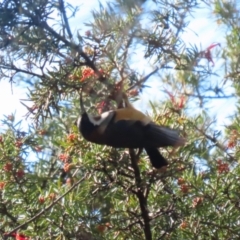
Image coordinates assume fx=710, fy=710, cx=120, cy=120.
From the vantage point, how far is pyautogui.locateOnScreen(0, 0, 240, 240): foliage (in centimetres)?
143

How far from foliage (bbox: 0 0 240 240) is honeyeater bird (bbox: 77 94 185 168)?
0.08ft

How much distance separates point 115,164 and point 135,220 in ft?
0.49

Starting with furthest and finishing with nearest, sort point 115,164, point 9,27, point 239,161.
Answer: point 239,161
point 115,164
point 9,27

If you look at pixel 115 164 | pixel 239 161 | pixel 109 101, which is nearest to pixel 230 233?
pixel 239 161

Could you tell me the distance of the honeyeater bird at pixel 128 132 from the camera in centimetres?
156

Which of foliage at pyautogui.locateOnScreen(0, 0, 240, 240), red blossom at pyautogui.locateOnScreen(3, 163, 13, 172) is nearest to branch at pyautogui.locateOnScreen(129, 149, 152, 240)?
foliage at pyautogui.locateOnScreen(0, 0, 240, 240)

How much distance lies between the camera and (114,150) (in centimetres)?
159

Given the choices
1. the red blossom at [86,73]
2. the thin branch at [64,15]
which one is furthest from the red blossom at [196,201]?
the thin branch at [64,15]

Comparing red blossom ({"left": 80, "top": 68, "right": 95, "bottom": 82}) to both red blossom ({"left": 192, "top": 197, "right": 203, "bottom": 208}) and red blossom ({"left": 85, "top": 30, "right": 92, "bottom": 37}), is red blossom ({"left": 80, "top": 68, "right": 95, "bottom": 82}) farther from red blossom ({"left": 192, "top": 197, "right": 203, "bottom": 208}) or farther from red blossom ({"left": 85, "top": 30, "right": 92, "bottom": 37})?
red blossom ({"left": 192, "top": 197, "right": 203, "bottom": 208})

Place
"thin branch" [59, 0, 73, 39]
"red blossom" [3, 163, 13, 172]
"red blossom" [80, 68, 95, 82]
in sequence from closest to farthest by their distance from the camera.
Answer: "thin branch" [59, 0, 73, 39] < "red blossom" [80, 68, 95, 82] < "red blossom" [3, 163, 13, 172]

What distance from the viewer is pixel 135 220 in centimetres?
160

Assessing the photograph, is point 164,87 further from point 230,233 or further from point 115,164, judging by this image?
point 230,233

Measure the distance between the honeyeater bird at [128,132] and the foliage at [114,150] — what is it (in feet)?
0.08

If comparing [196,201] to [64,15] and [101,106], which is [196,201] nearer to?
[101,106]
